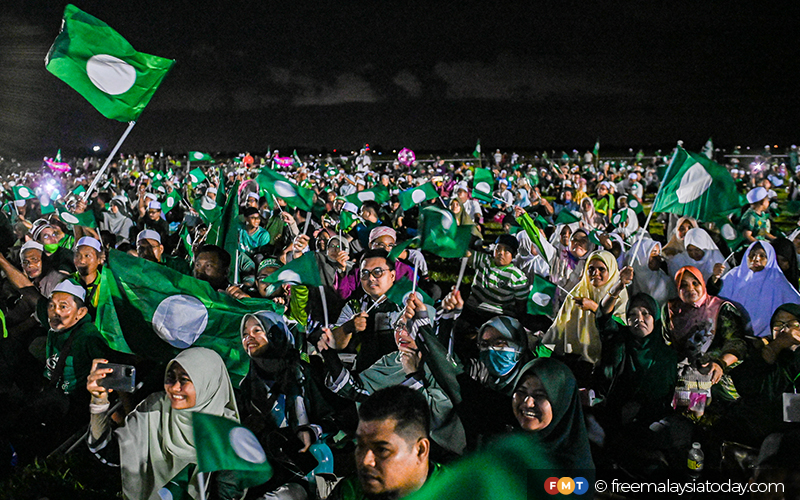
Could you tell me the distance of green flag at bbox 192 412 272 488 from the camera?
254 cm

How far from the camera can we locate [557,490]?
3.16 metres

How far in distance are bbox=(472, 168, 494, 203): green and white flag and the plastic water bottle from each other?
7.90 meters

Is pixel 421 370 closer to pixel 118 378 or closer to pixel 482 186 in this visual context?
pixel 118 378

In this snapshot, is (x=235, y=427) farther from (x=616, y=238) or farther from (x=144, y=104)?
(x=616, y=238)

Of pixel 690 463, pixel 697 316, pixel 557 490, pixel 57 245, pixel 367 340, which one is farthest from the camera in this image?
pixel 57 245

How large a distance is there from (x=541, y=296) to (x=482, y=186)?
236 inches

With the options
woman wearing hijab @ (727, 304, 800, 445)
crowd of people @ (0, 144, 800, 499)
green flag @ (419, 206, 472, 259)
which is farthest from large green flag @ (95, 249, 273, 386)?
woman wearing hijab @ (727, 304, 800, 445)

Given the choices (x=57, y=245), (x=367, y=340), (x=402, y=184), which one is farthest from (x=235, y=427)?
(x=402, y=184)

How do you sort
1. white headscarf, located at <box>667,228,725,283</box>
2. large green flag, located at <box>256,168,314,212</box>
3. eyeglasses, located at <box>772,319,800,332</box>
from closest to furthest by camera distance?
eyeglasses, located at <box>772,319,800,332</box> → white headscarf, located at <box>667,228,725,283</box> → large green flag, located at <box>256,168,314,212</box>

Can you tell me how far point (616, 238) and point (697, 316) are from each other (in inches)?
116

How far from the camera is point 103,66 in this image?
6199 millimetres

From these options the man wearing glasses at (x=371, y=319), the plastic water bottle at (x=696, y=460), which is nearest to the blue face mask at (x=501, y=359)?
the man wearing glasses at (x=371, y=319)

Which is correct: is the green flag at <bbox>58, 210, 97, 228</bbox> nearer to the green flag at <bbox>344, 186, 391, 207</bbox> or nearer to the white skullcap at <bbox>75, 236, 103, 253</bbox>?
the white skullcap at <bbox>75, 236, 103, 253</bbox>

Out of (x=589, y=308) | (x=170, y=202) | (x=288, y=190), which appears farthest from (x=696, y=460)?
(x=170, y=202)
